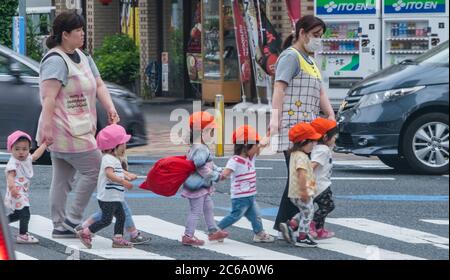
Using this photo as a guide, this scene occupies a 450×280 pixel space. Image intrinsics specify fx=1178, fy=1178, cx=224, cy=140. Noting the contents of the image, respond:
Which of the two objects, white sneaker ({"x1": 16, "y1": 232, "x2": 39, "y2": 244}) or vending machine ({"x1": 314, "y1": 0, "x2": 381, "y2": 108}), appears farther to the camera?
vending machine ({"x1": 314, "y1": 0, "x2": 381, "y2": 108})

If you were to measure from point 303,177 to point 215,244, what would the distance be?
0.88 meters

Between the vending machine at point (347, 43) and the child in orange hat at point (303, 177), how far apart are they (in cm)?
1038

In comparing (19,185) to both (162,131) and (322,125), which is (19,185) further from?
(162,131)

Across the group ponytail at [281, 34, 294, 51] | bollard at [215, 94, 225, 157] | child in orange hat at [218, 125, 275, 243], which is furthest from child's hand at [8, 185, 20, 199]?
bollard at [215, 94, 225, 157]

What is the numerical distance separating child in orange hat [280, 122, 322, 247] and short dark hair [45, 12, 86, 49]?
1.77m

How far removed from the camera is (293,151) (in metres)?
8.68

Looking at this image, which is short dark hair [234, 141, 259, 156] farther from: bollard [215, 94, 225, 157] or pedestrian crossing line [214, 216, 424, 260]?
bollard [215, 94, 225, 157]

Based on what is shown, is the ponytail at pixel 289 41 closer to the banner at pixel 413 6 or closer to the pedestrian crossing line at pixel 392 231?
the pedestrian crossing line at pixel 392 231

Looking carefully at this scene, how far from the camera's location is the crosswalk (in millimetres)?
8375

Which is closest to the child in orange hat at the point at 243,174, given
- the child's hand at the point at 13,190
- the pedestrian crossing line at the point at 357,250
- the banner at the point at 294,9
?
the pedestrian crossing line at the point at 357,250

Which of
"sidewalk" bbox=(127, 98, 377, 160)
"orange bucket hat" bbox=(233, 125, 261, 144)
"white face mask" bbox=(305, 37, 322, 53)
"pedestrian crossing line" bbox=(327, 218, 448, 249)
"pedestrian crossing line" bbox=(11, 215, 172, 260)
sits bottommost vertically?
"sidewalk" bbox=(127, 98, 377, 160)

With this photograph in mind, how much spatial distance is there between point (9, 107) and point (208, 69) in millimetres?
10663

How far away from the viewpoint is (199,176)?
28.6 ft
